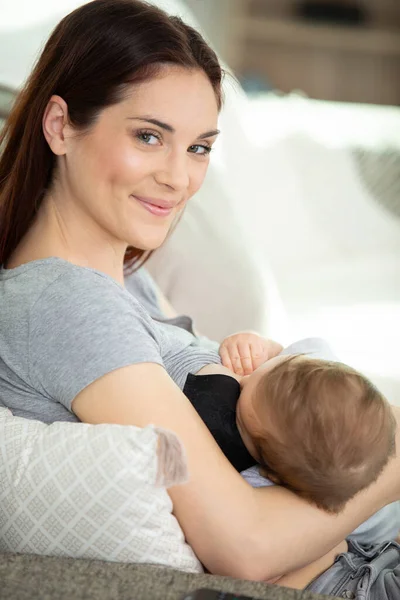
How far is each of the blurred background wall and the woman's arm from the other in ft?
13.8

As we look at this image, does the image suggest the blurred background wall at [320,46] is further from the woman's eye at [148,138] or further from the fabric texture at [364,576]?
the fabric texture at [364,576]

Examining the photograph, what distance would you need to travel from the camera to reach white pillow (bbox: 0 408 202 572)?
94 cm

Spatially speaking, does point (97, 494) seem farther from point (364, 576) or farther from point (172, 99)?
point (172, 99)

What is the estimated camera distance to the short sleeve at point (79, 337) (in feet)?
3.35

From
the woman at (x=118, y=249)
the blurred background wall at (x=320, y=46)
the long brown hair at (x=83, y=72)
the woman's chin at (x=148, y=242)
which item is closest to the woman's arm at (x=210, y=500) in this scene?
the woman at (x=118, y=249)

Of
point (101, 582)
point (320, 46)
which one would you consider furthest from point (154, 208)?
point (320, 46)

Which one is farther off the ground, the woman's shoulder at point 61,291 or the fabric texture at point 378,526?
the woman's shoulder at point 61,291

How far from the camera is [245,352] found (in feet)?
4.69

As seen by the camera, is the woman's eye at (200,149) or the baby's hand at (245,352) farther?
the baby's hand at (245,352)

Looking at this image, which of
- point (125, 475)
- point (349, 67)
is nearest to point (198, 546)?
point (125, 475)

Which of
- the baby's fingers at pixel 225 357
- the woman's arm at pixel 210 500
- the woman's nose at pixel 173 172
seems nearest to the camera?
the woman's arm at pixel 210 500

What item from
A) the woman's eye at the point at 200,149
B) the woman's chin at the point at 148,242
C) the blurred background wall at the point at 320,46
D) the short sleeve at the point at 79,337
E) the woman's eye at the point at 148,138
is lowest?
the short sleeve at the point at 79,337

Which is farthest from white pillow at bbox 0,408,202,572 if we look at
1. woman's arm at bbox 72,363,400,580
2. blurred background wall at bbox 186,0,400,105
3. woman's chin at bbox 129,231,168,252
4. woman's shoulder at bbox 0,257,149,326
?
blurred background wall at bbox 186,0,400,105

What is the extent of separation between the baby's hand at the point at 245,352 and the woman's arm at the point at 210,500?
1.17 feet
